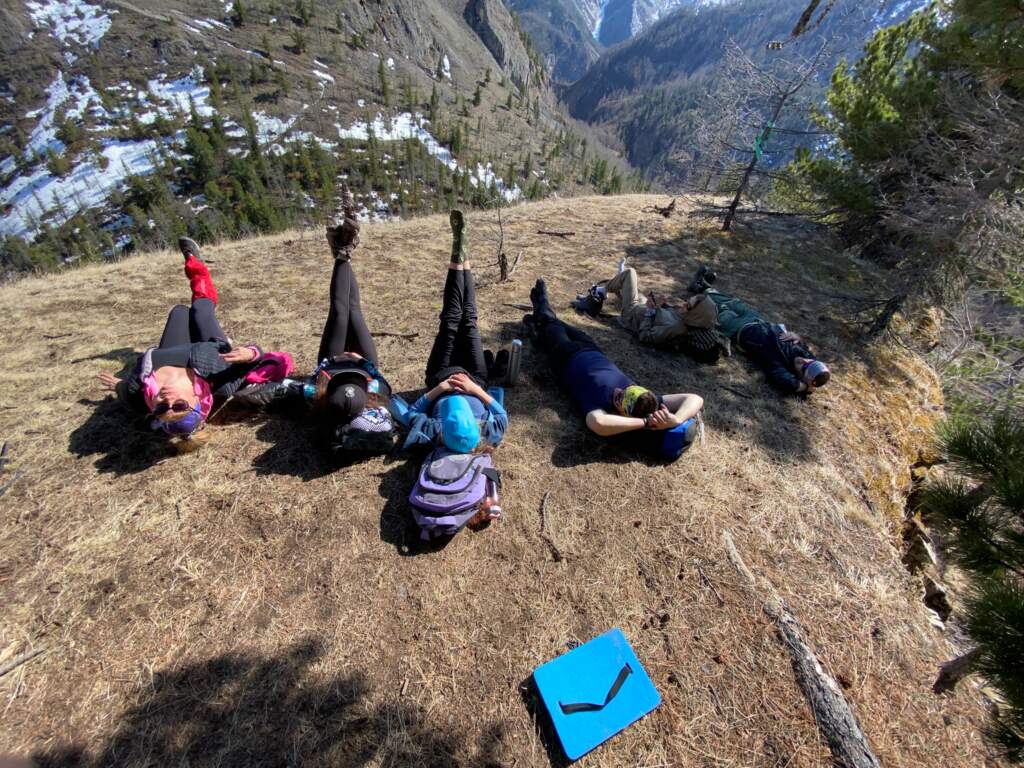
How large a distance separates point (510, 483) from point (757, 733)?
2664 millimetres

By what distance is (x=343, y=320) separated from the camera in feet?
16.6

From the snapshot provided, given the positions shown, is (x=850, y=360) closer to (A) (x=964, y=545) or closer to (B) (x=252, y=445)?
(A) (x=964, y=545)

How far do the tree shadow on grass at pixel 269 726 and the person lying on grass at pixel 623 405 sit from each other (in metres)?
2.88

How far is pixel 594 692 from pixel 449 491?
1.83 metres

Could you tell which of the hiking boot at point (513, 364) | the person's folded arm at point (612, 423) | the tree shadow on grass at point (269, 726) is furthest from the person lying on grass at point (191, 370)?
the person's folded arm at point (612, 423)

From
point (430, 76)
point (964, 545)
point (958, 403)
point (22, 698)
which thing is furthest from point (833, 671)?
point (430, 76)

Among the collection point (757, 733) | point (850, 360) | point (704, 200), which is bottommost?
point (757, 733)

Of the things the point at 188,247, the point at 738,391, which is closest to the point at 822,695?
the point at 738,391

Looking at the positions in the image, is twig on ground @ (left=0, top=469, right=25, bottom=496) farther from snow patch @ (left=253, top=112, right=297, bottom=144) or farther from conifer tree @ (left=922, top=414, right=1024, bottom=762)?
snow patch @ (left=253, top=112, right=297, bottom=144)

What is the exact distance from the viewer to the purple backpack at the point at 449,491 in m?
3.63

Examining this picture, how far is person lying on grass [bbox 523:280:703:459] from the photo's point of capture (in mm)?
4535

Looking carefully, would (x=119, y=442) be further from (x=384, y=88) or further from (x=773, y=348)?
(x=384, y=88)

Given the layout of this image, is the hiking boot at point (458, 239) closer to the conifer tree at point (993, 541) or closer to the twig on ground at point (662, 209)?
the conifer tree at point (993, 541)

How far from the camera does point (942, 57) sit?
8.99 m
